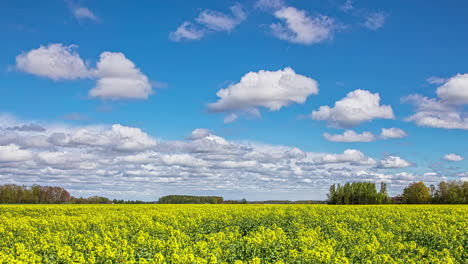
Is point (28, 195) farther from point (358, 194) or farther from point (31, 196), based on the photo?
point (358, 194)

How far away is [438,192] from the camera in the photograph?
325ft

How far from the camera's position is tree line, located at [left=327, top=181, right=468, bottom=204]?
97000 millimetres

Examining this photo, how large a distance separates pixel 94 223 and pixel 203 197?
9380cm

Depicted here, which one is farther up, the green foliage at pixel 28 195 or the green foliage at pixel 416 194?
the green foliage at pixel 416 194

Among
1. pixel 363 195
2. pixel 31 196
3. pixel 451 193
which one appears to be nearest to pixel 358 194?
pixel 363 195

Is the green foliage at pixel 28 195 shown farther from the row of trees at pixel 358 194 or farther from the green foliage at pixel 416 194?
the green foliage at pixel 416 194

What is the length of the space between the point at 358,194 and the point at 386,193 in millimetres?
6626

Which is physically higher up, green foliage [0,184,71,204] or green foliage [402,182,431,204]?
green foliage [402,182,431,204]

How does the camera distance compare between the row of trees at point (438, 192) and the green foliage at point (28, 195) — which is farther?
the green foliage at point (28, 195)

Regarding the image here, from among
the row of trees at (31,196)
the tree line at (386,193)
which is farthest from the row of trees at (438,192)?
the row of trees at (31,196)

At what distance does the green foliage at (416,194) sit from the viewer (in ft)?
323

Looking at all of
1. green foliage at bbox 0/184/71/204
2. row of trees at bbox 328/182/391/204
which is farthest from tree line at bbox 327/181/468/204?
green foliage at bbox 0/184/71/204

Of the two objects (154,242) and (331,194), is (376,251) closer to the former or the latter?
(154,242)

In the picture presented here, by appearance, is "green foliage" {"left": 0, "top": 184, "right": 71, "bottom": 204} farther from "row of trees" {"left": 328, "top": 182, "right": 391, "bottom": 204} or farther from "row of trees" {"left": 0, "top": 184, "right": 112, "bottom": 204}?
"row of trees" {"left": 328, "top": 182, "right": 391, "bottom": 204}
